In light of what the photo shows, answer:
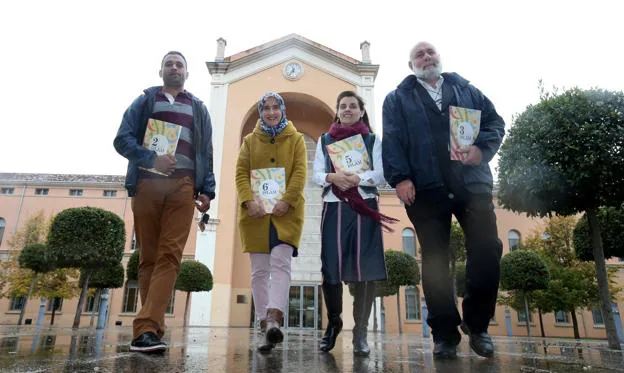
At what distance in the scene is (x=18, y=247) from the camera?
25.5 m

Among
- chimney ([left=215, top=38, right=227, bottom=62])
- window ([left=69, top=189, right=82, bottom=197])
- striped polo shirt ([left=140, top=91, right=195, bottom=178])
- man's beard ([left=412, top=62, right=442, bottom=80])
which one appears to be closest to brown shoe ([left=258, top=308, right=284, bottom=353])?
striped polo shirt ([left=140, top=91, right=195, bottom=178])

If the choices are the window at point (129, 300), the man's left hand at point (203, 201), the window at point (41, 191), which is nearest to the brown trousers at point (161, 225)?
the man's left hand at point (203, 201)

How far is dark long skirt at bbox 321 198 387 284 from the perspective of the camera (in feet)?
9.90

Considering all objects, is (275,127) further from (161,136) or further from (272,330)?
(272,330)

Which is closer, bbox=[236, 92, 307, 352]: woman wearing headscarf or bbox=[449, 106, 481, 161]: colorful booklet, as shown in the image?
bbox=[449, 106, 481, 161]: colorful booklet

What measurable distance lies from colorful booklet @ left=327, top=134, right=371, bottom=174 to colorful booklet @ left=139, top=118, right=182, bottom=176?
1.17 metres

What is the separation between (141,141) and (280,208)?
1.13 meters

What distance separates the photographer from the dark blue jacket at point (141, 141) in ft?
9.36

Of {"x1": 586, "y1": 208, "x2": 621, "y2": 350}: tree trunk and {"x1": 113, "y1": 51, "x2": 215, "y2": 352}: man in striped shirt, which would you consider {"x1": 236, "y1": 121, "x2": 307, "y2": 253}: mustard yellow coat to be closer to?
{"x1": 113, "y1": 51, "x2": 215, "y2": 352}: man in striped shirt

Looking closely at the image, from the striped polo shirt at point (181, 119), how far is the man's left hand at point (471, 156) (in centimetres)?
189

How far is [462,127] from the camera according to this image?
2807 mm

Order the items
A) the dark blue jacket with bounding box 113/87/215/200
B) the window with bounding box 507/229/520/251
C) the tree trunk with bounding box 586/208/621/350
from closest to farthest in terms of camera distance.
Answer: the dark blue jacket with bounding box 113/87/215/200, the tree trunk with bounding box 586/208/621/350, the window with bounding box 507/229/520/251

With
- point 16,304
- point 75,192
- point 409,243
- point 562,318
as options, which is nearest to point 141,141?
point 409,243

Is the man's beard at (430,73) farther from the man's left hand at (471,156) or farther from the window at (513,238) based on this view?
the window at (513,238)
